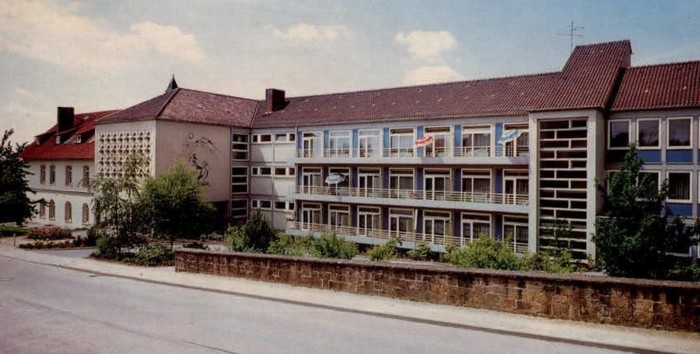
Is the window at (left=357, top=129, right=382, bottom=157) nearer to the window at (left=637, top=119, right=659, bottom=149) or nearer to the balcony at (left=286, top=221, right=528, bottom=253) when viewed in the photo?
the balcony at (left=286, top=221, right=528, bottom=253)

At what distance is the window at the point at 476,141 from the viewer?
30.9 metres

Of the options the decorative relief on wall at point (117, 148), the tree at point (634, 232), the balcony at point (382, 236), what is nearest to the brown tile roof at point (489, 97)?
the balcony at point (382, 236)

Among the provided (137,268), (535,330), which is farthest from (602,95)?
(137,268)

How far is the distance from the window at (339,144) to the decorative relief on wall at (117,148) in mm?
13375

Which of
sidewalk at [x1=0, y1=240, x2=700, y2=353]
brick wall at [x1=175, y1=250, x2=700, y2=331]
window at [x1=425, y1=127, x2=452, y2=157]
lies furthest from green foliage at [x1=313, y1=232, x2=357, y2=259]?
window at [x1=425, y1=127, x2=452, y2=157]

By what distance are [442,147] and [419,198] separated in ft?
11.9

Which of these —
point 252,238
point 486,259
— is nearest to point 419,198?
point 252,238

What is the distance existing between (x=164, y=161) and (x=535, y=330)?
32.9 meters

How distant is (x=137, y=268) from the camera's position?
74.0ft

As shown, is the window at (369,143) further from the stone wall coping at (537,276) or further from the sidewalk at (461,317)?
the stone wall coping at (537,276)

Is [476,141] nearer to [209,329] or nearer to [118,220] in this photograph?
[118,220]

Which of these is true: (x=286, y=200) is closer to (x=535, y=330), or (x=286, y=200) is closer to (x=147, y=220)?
(x=147, y=220)

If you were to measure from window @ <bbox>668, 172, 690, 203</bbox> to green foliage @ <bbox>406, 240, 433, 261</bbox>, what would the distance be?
13.0 m

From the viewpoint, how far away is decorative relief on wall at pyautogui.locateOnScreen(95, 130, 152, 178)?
38531mm
